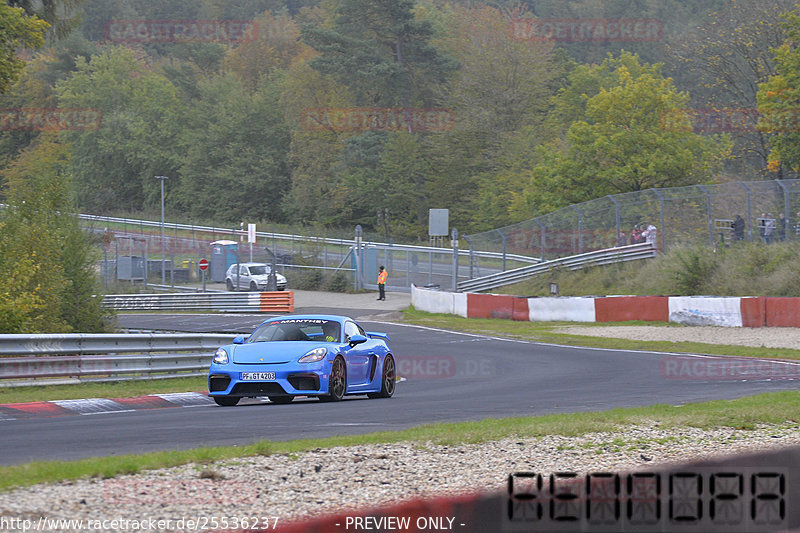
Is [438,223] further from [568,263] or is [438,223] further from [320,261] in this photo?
[320,261]

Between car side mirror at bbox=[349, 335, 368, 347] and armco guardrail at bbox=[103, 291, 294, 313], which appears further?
armco guardrail at bbox=[103, 291, 294, 313]

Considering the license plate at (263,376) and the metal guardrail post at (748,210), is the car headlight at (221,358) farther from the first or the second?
the metal guardrail post at (748,210)

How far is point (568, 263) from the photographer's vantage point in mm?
40562

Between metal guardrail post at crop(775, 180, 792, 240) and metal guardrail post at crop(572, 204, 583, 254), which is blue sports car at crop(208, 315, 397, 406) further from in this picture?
metal guardrail post at crop(572, 204, 583, 254)

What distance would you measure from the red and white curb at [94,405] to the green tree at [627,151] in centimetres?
3921

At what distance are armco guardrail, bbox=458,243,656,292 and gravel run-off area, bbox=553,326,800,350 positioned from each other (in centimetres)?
924

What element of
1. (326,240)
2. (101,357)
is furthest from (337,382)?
(326,240)

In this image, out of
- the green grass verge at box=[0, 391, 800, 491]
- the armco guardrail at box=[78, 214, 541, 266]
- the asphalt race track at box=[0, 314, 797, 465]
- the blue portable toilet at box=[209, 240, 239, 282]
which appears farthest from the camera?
the blue portable toilet at box=[209, 240, 239, 282]

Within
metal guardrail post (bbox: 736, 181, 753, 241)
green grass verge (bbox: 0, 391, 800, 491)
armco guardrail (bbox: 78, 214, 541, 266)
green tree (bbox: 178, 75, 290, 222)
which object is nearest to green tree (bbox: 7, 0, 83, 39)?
armco guardrail (bbox: 78, 214, 541, 266)

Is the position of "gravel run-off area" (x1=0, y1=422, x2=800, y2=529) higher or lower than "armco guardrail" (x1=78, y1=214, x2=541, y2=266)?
lower

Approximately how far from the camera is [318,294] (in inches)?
2009

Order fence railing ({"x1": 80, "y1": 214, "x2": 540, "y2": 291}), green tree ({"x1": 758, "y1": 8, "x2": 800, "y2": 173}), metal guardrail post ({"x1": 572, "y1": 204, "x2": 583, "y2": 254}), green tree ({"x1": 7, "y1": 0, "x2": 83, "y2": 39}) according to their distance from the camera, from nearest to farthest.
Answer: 1. green tree ({"x1": 7, "y1": 0, "x2": 83, "y2": 39})
2. metal guardrail post ({"x1": 572, "y1": 204, "x2": 583, "y2": 254})
3. green tree ({"x1": 758, "y1": 8, "x2": 800, "y2": 173})
4. fence railing ({"x1": 80, "y1": 214, "x2": 540, "y2": 291})

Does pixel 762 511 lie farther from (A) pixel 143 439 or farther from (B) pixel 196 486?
(A) pixel 143 439

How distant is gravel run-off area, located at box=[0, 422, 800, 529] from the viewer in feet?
19.1
